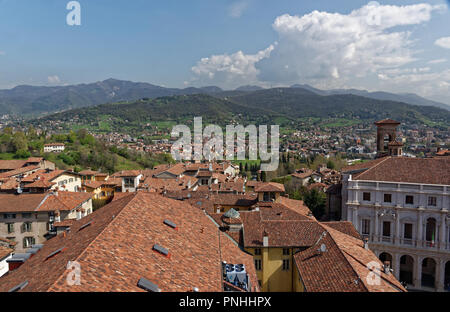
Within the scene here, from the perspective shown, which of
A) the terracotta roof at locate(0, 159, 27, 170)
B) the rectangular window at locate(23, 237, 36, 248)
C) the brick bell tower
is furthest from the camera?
the terracotta roof at locate(0, 159, 27, 170)

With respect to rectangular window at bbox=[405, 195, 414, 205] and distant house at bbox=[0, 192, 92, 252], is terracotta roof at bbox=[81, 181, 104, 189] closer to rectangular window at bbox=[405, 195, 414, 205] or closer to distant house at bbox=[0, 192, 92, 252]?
distant house at bbox=[0, 192, 92, 252]

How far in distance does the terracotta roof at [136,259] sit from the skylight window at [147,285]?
0.16m

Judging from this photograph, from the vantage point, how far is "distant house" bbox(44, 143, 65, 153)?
285ft

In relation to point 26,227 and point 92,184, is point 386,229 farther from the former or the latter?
point 92,184

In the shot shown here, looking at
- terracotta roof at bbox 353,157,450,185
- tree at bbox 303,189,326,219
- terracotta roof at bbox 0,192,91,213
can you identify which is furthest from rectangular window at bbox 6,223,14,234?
terracotta roof at bbox 353,157,450,185

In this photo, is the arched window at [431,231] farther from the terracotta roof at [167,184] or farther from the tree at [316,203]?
the terracotta roof at [167,184]

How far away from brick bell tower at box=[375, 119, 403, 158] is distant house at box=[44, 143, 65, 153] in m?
85.0

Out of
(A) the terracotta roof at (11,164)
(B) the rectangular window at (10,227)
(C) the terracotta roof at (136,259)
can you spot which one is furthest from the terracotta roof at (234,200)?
(A) the terracotta roof at (11,164)

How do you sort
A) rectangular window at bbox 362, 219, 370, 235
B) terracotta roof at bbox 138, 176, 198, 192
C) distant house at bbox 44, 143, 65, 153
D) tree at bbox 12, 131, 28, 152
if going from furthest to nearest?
distant house at bbox 44, 143, 65, 153 < tree at bbox 12, 131, 28, 152 < terracotta roof at bbox 138, 176, 198, 192 < rectangular window at bbox 362, 219, 370, 235

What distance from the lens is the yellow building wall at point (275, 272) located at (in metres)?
18.3

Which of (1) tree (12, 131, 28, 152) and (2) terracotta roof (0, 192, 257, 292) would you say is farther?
(1) tree (12, 131, 28, 152)

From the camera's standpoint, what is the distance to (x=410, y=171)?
2684cm
